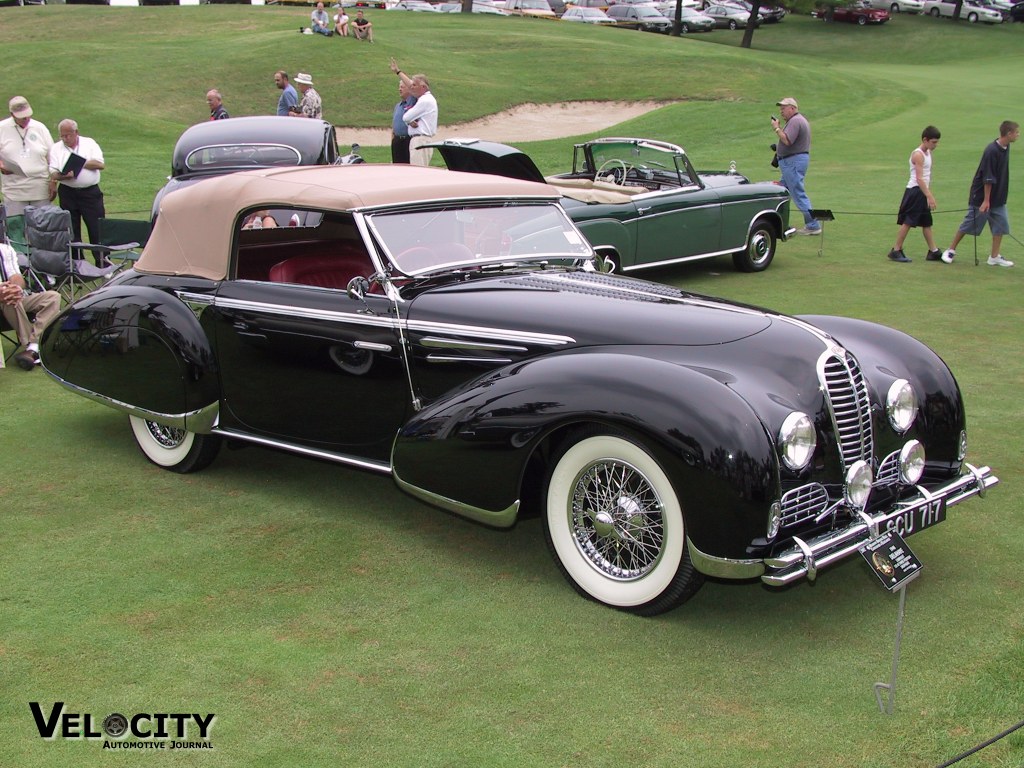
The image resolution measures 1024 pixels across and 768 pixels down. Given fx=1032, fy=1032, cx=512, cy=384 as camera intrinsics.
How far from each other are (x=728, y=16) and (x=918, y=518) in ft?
173

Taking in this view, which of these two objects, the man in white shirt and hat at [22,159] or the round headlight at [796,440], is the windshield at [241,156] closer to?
the man in white shirt and hat at [22,159]

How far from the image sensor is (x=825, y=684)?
12.5 feet

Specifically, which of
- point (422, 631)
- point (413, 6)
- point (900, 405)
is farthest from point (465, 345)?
point (413, 6)

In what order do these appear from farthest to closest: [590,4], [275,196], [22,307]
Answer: [590,4]
[22,307]
[275,196]

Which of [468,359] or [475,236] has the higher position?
[475,236]

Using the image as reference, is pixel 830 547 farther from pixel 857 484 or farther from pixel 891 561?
pixel 857 484

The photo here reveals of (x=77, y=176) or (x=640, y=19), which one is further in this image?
(x=640, y=19)

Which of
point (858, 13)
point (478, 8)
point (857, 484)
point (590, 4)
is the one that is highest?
point (858, 13)

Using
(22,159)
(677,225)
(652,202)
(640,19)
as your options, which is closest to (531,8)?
(640,19)

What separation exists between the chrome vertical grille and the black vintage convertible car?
1 centimetres

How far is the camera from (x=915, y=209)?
1270 cm

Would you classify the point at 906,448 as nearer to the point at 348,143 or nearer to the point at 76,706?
the point at 76,706

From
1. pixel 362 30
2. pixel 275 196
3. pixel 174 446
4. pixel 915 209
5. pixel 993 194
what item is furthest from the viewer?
pixel 362 30

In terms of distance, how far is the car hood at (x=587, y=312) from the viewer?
4.62 meters
